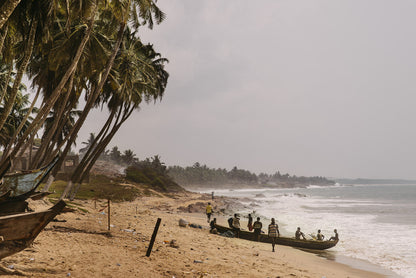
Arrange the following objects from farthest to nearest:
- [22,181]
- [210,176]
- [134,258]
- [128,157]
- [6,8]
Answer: [210,176], [128,157], [134,258], [22,181], [6,8]

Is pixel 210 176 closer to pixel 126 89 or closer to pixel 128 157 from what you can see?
pixel 128 157

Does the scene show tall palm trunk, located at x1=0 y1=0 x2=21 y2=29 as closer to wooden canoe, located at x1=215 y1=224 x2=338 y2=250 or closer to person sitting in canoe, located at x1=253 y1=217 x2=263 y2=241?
person sitting in canoe, located at x1=253 y1=217 x2=263 y2=241

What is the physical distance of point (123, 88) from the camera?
64.1 feet

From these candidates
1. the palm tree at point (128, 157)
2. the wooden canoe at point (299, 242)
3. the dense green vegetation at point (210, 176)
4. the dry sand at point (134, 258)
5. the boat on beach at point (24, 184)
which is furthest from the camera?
the dense green vegetation at point (210, 176)

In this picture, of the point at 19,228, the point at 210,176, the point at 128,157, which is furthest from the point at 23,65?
the point at 210,176

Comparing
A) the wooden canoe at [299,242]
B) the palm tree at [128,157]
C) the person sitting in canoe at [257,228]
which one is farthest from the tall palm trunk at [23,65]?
the palm tree at [128,157]

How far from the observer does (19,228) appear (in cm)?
548

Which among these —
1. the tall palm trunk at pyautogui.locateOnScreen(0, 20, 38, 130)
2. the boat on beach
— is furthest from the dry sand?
the tall palm trunk at pyautogui.locateOnScreen(0, 20, 38, 130)

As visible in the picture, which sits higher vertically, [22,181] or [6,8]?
[6,8]

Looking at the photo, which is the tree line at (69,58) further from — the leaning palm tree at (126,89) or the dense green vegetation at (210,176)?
the dense green vegetation at (210,176)

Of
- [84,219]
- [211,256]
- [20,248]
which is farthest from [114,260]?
[84,219]

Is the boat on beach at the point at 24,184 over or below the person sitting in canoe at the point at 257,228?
over

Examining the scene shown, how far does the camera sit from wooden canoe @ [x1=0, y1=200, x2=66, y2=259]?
5.21 meters

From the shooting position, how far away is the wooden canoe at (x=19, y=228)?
521cm
